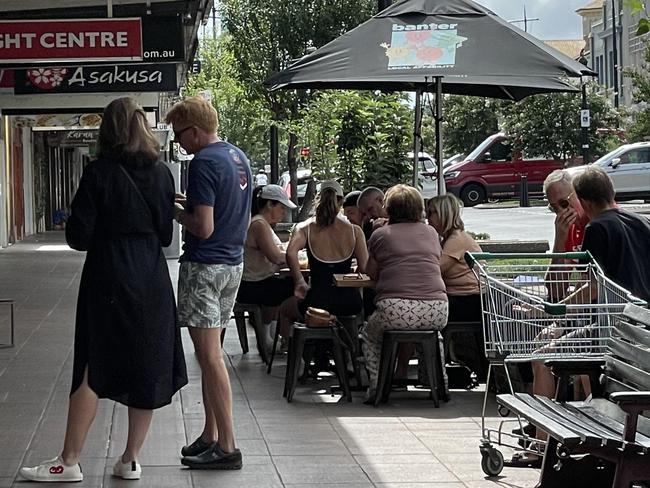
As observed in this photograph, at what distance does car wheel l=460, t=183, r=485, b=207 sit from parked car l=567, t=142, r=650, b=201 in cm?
628

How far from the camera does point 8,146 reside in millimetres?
30688

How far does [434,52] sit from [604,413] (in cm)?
465

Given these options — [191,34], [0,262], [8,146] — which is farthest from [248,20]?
[0,262]

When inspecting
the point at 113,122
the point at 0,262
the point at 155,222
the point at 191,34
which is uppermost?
the point at 191,34

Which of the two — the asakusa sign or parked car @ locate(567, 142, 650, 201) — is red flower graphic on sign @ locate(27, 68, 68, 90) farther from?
parked car @ locate(567, 142, 650, 201)

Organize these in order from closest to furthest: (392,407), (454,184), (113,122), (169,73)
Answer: (113,122), (392,407), (169,73), (454,184)

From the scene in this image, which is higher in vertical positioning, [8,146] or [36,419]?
[8,146]

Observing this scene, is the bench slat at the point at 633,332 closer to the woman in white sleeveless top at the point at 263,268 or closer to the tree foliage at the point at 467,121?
the woman in white sleeveless top at the point at 263,268

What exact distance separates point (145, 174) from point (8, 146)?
25200 mm

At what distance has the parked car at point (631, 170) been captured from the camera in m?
35.9

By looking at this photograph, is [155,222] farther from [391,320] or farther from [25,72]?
[25,72]

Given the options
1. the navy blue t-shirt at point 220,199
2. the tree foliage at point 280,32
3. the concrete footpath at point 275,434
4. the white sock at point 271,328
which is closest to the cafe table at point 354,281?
the concrete footpath at point 275,434

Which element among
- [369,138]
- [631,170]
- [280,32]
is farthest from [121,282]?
[631,170]

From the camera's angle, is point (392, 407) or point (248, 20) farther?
point (248, 20)
